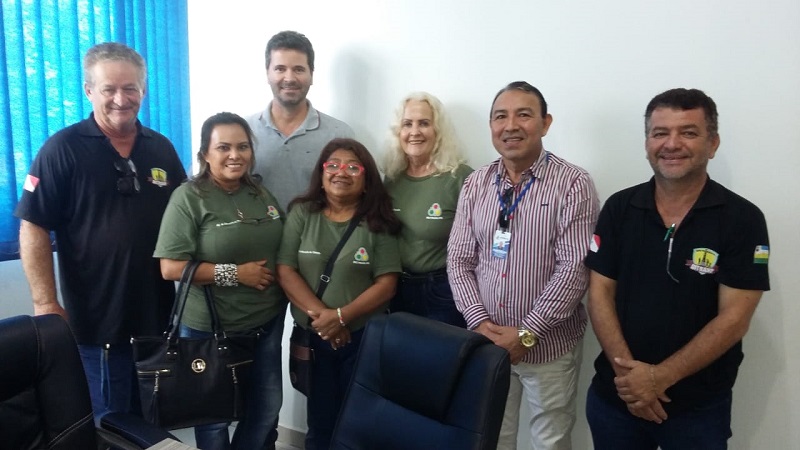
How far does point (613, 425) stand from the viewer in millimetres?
1848

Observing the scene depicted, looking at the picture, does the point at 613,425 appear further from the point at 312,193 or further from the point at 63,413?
the point at 63,413

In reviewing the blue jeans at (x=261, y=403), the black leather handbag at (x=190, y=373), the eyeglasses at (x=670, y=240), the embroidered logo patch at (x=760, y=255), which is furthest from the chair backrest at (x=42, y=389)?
the embroidered logo patch at (x=760, y=255)

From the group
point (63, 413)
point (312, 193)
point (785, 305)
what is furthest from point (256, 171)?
point (785, 305)

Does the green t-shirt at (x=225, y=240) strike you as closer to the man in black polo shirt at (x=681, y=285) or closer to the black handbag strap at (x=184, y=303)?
the black handbag strap at (x=184, y=303)

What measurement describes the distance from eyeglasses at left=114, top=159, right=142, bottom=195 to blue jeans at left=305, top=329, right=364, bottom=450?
946 millimetres

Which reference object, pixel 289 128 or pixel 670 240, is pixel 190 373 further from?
pixel 670 240

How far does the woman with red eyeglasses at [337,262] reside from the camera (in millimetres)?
2234

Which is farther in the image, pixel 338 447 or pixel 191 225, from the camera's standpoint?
pixel 191 225

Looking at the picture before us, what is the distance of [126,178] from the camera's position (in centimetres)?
222

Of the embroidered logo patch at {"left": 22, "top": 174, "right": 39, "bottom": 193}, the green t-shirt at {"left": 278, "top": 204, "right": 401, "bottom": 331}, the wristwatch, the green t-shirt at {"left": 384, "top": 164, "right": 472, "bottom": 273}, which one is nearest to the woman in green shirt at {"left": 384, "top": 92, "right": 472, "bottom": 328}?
the green t-shirt at {"left": 384, "top": 164, "right": 472, "bottom": 273}

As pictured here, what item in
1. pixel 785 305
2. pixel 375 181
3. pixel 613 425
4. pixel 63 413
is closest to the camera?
pixel 63 413

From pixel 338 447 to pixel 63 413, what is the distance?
2.60 ft

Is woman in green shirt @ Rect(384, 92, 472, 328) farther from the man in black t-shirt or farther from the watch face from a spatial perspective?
the man in black t-shirt

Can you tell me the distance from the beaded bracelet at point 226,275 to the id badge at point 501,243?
1010mm
